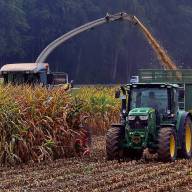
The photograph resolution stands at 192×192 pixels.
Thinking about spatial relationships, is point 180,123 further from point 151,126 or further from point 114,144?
point 114,144

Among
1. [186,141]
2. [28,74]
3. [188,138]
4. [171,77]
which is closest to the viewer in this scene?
[186,141]

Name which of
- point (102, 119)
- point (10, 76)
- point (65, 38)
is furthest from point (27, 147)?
point (65, 38)

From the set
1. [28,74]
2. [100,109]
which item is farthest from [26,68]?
[100,109]

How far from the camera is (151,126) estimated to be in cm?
1288

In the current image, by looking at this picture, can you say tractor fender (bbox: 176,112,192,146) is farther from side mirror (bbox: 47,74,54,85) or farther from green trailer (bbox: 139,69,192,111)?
side mirror (bbox: 47,74,54,85)

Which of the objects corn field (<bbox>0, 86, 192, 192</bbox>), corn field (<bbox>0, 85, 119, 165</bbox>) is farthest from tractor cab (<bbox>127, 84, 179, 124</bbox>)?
corn field (<bbox>0, 85, 119, 165</bbox>)

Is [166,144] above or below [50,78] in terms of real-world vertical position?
below

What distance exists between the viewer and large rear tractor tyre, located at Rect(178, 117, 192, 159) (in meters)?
13.4

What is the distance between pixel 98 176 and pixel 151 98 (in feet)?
10.6

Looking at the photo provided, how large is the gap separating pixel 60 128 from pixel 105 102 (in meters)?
7.55

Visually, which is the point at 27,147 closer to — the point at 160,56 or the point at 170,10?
the point at 160,56

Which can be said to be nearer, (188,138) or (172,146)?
(172,146)

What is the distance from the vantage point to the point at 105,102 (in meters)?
21.2

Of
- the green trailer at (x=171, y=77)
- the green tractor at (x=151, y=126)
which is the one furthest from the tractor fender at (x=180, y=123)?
the green trailer at (x=171, y=77)
